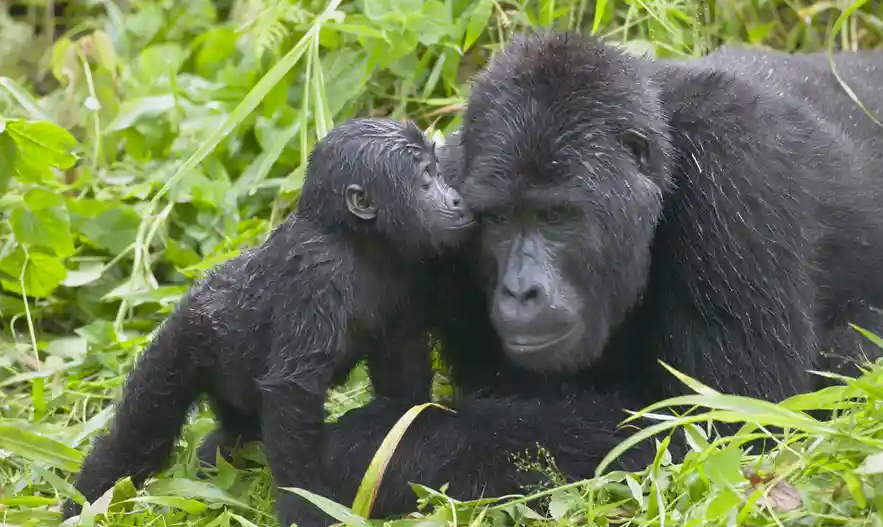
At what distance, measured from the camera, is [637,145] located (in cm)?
372

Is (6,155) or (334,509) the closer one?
(334,509)

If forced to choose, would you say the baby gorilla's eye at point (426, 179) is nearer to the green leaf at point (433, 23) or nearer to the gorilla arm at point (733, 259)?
the gorilla arm at point (733, 259)

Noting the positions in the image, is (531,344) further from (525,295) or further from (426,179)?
(426,179)

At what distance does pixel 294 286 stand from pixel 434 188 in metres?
0.50

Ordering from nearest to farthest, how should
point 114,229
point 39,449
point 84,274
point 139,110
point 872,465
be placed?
1. point 872,465
2. point 39,449
3. point 84,274
4. point 114,229
5. point 139,110

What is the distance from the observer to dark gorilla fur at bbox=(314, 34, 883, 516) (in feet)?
11.9

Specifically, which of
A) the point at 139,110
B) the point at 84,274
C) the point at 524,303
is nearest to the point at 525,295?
the point at 524,303

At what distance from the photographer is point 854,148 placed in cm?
457

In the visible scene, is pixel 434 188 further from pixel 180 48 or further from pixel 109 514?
pixel 180 48

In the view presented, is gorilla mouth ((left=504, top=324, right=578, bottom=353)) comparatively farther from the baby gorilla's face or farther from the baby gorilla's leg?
the baby gorilla's leg

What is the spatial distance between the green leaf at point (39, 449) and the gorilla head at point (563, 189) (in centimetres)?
153

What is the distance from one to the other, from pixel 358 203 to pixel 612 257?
754 mm

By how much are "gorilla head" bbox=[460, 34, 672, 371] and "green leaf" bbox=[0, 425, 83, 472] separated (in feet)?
5.01

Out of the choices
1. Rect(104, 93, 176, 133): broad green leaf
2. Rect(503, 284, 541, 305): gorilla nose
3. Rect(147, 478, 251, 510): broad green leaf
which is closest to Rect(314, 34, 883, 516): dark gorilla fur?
Rect(503, 284, 541, 305): gorilla nose
